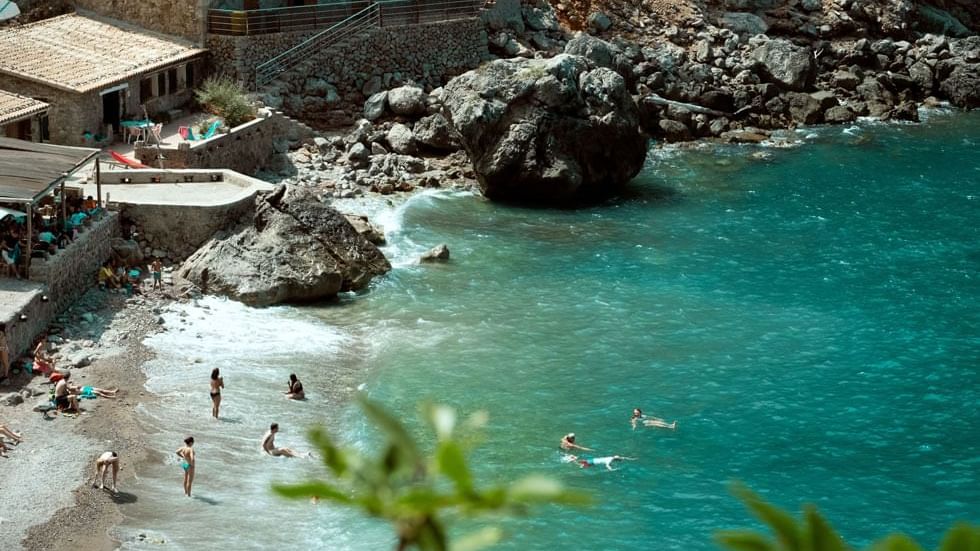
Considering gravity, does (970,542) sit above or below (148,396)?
above

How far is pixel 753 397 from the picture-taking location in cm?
3222

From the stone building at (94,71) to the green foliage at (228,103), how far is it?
1.75 meters

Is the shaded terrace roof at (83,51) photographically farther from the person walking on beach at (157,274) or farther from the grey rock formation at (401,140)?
the person walking on beach at (157,274)

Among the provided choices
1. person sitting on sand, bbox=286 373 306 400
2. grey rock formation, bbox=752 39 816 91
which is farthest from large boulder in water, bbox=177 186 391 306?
grey rock formation, bbox=752 39 816 91

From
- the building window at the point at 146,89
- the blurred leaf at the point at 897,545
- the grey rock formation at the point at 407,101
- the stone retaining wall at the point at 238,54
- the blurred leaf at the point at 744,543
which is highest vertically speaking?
the blurred leaf at the point at 897,545

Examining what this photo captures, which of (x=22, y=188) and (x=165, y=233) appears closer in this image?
(x=22, y=188)

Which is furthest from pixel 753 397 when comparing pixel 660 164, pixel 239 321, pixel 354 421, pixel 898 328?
pixel 660 164

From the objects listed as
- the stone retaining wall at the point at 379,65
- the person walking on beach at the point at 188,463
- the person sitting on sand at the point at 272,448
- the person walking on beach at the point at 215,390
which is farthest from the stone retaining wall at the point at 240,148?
the person walking on beach at the point at 188,463

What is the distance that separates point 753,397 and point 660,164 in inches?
934

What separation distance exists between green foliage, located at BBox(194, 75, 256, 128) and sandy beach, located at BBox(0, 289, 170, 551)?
1357cm

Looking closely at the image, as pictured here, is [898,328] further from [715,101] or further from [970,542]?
[970,542]

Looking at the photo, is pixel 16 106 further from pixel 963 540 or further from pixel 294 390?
pixel 963 540

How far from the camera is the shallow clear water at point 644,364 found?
87.0ft

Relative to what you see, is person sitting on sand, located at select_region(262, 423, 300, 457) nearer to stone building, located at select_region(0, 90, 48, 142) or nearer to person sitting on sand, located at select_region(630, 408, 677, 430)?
person sitting on sand, located at select_region(630, 408, 677, 430)
